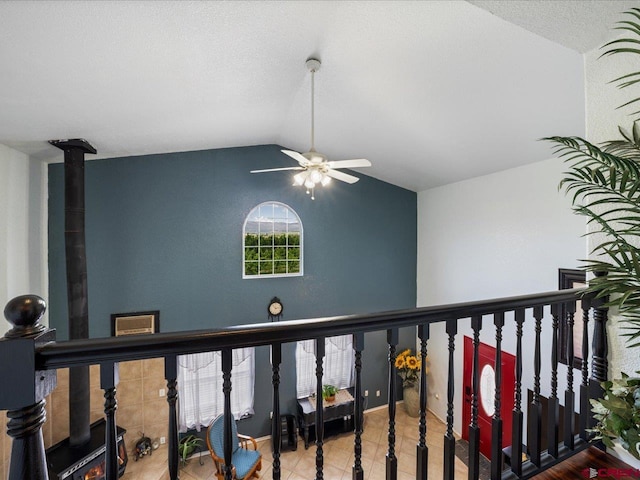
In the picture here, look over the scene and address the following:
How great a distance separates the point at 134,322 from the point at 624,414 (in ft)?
18.6

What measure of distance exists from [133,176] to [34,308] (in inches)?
197

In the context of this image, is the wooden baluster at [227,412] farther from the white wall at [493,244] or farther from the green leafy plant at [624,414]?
the white wall at [493,244]

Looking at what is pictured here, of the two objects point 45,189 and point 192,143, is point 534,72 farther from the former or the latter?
point 45,189

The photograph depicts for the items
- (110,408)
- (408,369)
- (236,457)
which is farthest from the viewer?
(408,369)

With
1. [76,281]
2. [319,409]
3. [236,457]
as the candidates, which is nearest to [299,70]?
[319,409]

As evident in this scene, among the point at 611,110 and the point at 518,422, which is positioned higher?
the point at 611,110

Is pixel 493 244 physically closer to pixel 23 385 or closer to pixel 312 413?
pixel 312 413

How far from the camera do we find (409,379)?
6266mm

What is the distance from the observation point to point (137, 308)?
4961mm

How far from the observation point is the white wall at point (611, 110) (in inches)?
60.6

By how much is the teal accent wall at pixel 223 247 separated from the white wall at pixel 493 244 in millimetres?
686

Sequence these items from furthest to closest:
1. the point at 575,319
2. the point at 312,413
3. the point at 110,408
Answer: the point at 312,413 → the point at 575,319 → the point at 110,408

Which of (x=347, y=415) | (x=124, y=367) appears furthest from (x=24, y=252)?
(x=347, y=415)

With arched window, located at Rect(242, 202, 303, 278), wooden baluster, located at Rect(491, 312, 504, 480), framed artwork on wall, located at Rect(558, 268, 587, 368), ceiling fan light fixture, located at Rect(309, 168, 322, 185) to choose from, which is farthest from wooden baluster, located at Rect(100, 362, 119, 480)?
arched window, located at Rect(242, 202, 303, 278)
